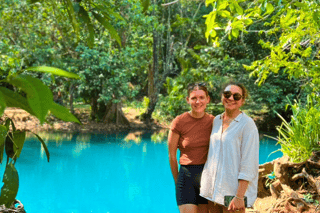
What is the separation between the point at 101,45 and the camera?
11172mm

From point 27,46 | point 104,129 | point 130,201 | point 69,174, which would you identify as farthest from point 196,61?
point 130,201

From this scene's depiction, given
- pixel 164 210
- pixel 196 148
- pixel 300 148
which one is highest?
pixel 196 148

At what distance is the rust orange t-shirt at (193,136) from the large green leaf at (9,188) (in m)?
1.34

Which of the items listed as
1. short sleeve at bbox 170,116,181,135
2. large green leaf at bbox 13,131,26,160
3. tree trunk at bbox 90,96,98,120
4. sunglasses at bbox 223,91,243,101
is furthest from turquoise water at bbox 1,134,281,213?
large green leaf at bbox 13,131,26,160

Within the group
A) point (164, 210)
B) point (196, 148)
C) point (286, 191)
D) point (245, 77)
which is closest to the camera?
point (196, 148)

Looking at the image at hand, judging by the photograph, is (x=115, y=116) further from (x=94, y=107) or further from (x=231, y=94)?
(x=231, y=94)

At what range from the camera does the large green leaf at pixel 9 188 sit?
0.64 meters

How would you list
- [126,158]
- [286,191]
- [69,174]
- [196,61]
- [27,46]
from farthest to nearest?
[196,61] → [27,46] → [126,158] → [69,174] → [286,191]

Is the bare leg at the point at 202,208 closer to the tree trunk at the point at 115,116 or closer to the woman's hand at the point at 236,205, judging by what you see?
the woman's hand at the point at 236,205

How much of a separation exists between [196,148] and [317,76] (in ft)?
8.00

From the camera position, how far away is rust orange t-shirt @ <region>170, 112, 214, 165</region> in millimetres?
1948

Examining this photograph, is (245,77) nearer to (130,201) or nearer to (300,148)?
(130,201)

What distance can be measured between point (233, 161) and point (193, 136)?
29 centimetres

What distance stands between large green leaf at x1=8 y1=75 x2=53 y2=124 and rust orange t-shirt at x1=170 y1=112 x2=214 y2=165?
157 centimetres
